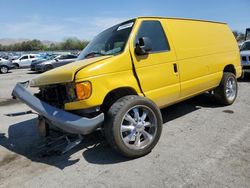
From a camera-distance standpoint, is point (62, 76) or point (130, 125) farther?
point (130, 125)

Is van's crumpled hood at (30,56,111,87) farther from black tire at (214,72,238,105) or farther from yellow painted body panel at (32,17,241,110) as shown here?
black tire at (214,72,238,105)

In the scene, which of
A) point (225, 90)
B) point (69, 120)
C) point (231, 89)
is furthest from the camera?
point (231, 89)

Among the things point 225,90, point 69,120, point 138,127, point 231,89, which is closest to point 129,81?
point 138,127

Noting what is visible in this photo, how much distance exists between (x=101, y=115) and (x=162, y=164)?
1066mm

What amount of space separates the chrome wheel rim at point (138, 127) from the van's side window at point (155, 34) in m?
1.11

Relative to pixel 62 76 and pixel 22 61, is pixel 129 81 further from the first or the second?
pixel 22 61

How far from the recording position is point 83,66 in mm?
3539

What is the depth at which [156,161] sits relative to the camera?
11.7ft

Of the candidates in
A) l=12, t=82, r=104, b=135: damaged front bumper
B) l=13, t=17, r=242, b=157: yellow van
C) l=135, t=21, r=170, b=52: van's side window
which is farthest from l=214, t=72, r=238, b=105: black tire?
l=12, t=82, r=104, b=135: damaged front bumper

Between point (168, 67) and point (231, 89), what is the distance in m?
2.75

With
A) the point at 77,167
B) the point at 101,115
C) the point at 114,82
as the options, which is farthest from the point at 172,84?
the point at 77,167

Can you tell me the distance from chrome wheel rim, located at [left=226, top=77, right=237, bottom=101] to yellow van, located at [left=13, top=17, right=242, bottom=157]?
95 cm

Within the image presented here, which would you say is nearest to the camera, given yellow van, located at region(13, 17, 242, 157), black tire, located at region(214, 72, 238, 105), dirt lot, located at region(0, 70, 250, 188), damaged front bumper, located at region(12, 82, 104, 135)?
dirt lot, located at region(0, 70, 250, 188)

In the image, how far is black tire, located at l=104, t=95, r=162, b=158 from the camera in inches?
135
